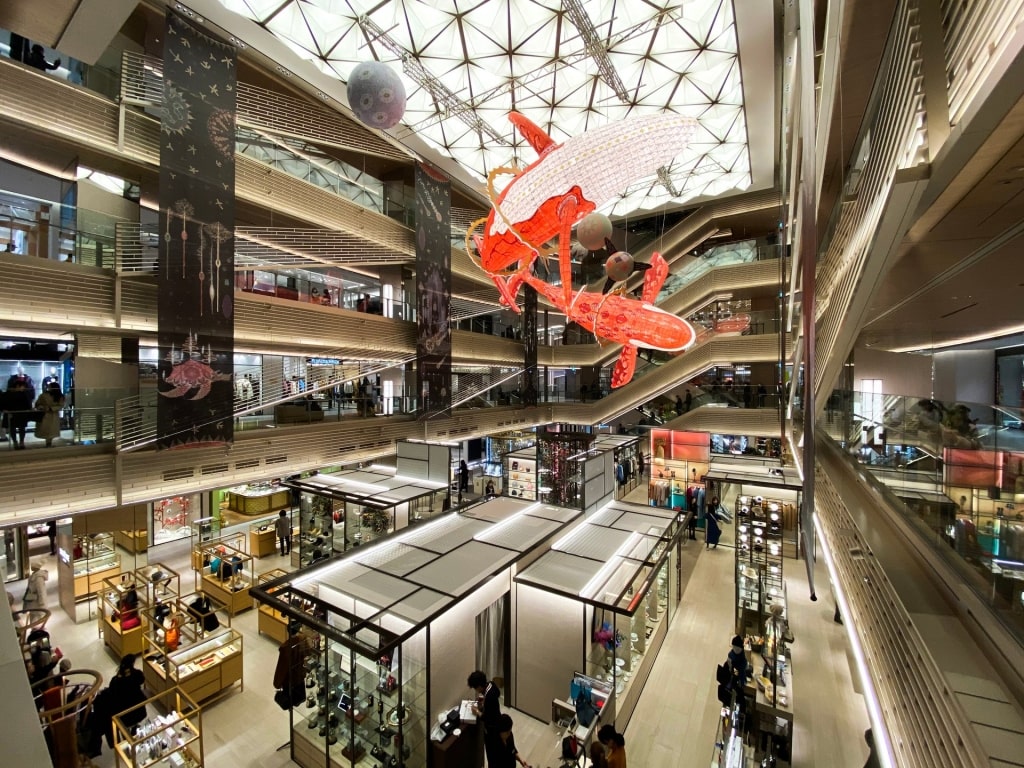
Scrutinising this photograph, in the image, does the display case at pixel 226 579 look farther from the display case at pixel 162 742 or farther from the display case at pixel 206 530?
the display case at pixel 162 742

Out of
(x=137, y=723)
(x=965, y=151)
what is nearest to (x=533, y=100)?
(x=965, y=151)

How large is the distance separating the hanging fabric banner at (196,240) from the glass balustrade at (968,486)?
11.3m

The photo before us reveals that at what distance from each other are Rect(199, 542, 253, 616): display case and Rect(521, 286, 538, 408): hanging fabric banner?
13933 millimetres

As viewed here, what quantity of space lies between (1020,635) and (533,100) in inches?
587

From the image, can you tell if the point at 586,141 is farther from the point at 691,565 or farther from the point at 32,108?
the point at 691,565

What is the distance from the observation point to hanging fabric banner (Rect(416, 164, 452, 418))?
49.6 feet

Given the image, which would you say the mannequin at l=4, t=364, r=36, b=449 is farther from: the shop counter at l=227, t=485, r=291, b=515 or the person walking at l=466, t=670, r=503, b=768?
the person walking at l=466, t=670, r=503, b=768

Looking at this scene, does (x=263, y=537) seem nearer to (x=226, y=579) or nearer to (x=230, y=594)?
(x=226, y=579)

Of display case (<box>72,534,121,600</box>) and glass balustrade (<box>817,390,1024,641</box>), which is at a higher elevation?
glass balustrade (<box>817,390,1024,641</box>)

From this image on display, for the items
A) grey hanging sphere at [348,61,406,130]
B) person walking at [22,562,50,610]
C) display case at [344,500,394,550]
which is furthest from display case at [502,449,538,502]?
person walking at [22,562,50,610]

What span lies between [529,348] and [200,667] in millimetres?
17442

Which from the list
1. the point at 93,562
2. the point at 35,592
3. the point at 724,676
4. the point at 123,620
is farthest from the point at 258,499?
the point at 724,676

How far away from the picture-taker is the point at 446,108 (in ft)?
40.7

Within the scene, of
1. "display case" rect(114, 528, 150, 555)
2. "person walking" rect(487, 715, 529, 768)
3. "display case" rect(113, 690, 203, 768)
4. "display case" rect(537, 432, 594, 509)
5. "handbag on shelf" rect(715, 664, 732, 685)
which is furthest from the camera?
"display case" rect(537, 432, 594, 509)
